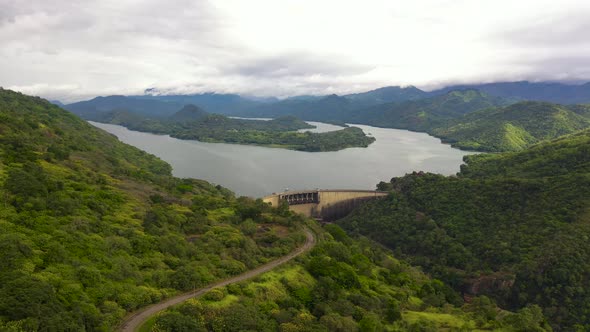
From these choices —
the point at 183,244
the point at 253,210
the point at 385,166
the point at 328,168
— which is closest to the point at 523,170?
the point at 385,166

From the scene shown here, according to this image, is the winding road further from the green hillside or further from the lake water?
the green hillside

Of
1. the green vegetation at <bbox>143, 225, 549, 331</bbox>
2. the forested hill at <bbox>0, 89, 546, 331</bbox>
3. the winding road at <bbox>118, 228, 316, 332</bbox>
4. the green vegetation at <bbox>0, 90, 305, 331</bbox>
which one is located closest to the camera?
the green vegetation at <bbox>0, 90, 305, 331</bbox>

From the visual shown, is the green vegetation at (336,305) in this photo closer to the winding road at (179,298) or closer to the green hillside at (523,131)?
the winding road at (179,298)

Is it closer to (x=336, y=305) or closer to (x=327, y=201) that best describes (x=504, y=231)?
(x=327, y=201)

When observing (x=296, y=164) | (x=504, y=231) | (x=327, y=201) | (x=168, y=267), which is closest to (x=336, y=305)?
(x=168, y=267)

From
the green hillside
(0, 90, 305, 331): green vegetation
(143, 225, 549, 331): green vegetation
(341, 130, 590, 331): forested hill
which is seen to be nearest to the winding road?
(0, 90, 305, 331): green vegetation

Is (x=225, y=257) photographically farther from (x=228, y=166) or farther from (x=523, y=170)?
(x=228, y=166)

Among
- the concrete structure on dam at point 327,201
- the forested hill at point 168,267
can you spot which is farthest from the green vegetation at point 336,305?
the concrete structure on dam at point 327,201
